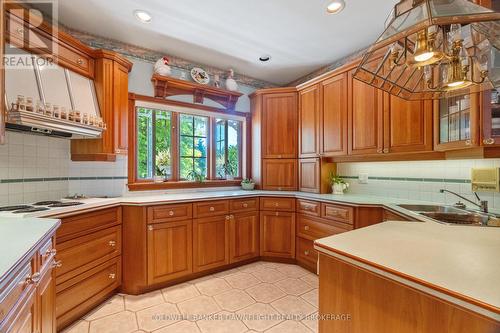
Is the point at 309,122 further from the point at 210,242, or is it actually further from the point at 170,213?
the point at 170,213

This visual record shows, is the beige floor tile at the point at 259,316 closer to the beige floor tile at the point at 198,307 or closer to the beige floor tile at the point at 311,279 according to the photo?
the beige floor tile at the point at 198,307

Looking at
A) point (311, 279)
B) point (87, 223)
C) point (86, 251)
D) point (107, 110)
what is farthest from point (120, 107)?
point (311, 279)

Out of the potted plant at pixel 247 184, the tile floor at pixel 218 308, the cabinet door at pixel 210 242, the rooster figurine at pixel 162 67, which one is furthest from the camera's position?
the potted plant at pixel 247 184

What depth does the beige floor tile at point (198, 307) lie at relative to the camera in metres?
1.93

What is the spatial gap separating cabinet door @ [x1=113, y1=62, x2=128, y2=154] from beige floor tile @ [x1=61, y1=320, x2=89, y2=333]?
1473 millimetres

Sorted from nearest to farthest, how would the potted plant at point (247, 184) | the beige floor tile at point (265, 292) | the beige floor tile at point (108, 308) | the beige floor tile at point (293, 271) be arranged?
the beige floor tile at point (108, 308)
the beige floor tile at point (265, 292)
the beige floor tile at point (293, 271)
the potted plant at point (247, 184)

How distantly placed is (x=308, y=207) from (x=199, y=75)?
7.23 feet

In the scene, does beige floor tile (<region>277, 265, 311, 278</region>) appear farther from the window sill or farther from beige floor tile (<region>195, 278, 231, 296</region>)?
the window sill

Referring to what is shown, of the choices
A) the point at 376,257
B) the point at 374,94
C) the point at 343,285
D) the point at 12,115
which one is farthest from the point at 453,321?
the point at 12,115

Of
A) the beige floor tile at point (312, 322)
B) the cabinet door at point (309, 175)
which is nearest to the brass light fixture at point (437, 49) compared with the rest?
the cabinet door at point (309, 175)

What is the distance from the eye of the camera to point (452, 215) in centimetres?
186

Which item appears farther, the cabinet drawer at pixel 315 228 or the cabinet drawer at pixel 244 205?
the cabinet drawer at pixel 244 205

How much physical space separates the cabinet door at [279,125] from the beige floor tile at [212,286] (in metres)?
1.73

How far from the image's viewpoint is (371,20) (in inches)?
88.4
